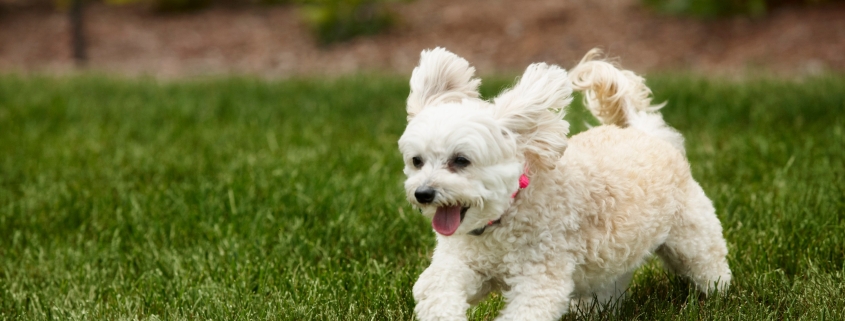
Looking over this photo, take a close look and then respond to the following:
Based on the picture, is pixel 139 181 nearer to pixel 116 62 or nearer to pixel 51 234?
pixel 51 234

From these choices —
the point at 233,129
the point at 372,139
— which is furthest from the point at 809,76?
the point at 233,129

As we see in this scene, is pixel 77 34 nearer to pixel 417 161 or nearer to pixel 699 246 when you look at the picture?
pixel 417 161

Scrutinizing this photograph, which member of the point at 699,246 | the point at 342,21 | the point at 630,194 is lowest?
the point at 342,21

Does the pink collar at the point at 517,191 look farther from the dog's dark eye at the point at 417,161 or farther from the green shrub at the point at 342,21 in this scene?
the green shrub at the point at 342,21

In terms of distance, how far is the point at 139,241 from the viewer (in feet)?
15.3

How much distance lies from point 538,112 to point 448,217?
1.54 ft

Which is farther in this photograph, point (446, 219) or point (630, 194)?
point (630, 194)

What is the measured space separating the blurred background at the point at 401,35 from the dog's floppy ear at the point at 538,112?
6999mm

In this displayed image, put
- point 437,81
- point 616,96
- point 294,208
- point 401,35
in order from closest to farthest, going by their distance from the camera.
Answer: point 437,81 → point 616,96 → point 294,208 → point 401,35

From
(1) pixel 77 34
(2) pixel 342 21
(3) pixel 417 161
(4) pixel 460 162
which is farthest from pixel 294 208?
(1) pixel 77 34

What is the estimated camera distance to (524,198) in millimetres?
→ 3043

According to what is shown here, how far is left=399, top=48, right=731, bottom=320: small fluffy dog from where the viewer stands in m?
2.86

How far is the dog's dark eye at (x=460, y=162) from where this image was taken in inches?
112

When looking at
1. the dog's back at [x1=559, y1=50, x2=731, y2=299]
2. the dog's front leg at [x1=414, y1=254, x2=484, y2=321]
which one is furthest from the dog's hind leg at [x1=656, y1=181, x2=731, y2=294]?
the dog's front leg at [x1=414, y1=254, x2=484, y2=321]
